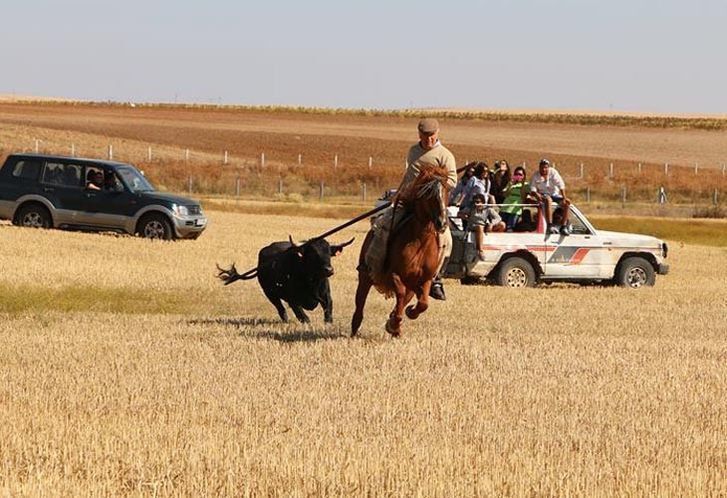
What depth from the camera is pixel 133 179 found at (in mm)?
32438

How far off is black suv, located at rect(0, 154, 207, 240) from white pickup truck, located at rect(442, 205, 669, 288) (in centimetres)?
931

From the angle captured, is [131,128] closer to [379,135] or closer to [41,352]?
[379,135]

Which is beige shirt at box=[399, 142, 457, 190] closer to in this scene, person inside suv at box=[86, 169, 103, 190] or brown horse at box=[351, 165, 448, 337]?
brown horse at box=[351, 165, 448, 337]

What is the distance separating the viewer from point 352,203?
175ft

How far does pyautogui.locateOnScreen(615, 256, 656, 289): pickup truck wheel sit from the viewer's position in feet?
81.1

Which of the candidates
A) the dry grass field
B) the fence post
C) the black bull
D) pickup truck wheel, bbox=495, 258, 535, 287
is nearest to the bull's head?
the black bull

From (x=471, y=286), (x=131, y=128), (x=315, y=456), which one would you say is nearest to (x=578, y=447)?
(x=315, y=456)

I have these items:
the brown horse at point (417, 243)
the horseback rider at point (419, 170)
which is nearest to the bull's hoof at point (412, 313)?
the brown horse at point (417, 243)

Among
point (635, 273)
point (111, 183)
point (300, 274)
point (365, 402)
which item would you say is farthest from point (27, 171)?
point (365, 402)

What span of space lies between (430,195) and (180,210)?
18.7 m

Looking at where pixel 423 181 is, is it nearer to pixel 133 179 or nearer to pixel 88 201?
pixel 88 201

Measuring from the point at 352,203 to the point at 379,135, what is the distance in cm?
4545

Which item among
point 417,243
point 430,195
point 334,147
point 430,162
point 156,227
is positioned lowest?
point 156,227

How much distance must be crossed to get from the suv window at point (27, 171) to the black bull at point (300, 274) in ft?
52.4
